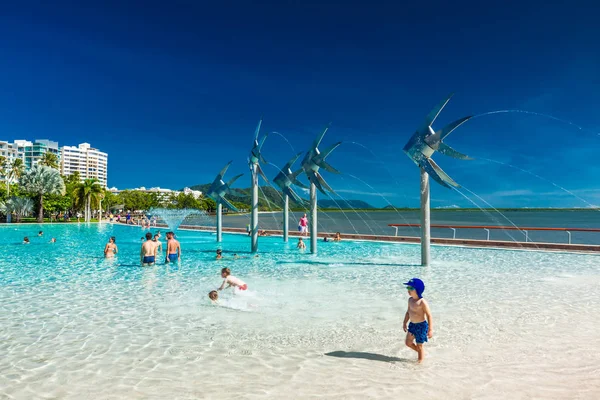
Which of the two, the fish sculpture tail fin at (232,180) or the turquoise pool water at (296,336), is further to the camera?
the fish sculpture tail fin at (232,180)

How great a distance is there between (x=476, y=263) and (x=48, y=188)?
6659 cm

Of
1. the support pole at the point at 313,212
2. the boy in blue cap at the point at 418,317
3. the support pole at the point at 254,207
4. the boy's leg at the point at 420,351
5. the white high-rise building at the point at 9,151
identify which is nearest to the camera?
the boy in blue cap at the point at 418,317

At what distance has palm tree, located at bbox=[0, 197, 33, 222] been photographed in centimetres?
6047

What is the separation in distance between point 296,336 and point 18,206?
69509mm

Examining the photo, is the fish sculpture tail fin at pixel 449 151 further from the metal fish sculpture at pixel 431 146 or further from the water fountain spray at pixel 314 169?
the water fountain spray at pixel 314 169

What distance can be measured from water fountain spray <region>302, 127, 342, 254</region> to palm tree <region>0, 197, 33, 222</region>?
192ft

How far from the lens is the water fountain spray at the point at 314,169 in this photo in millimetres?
20047

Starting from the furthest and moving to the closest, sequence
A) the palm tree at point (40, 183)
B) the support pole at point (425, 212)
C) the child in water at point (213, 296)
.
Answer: the palm tree at point (40, 183), the support pole at point (425, 212), the child in water at point (213, 296)

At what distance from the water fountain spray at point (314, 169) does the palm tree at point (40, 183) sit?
5689 centimetres

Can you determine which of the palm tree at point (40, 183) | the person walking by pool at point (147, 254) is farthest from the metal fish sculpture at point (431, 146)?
the palm tree at point (40, 183)

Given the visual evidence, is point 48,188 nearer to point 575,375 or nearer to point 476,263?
point 476,263

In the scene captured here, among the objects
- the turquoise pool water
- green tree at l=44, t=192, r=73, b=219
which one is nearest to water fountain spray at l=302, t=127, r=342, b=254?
the turquoise pool water

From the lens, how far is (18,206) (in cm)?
6153

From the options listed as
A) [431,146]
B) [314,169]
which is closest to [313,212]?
[314,169]
